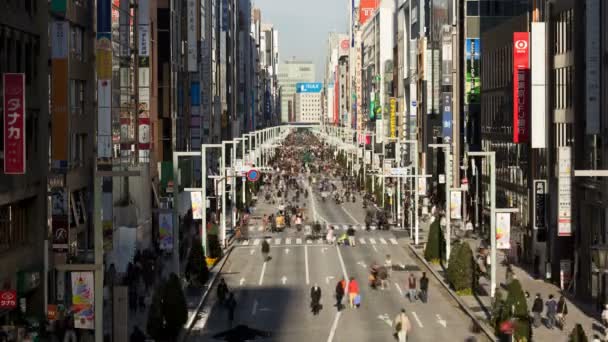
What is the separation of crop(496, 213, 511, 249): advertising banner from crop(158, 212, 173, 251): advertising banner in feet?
47.2

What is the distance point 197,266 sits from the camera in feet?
202

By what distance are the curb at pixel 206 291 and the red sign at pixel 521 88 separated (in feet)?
58.2

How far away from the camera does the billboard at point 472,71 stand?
105312mm

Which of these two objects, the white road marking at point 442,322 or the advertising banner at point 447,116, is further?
the advertising banner at point 447,116

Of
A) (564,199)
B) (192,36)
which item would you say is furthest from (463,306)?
(192,36)

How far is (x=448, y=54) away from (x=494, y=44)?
2455 cm

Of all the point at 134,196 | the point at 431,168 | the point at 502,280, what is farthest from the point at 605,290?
the point at 431,168

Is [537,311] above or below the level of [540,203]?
below

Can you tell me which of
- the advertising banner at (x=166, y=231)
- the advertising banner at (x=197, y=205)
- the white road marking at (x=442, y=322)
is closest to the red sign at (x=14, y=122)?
the white road marking at (x=442, y=322)

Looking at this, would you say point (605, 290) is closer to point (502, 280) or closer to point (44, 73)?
point (502, 280)

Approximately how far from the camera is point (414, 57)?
155 m

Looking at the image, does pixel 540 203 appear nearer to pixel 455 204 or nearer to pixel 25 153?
pixel 455 204

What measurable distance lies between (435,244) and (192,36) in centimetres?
4887

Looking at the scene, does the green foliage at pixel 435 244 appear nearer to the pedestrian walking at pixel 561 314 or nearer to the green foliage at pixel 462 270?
the green foliage at pixel 462 270
